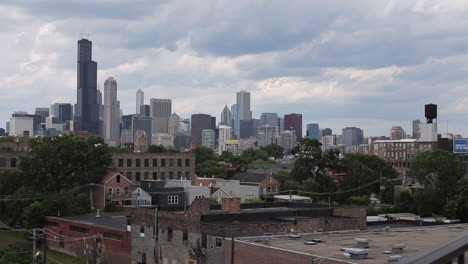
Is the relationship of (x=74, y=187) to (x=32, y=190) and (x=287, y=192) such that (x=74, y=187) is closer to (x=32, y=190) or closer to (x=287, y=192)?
(x=32, y=190)

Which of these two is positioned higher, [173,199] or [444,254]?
[444,254]

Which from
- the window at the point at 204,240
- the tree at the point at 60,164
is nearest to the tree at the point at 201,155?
the tree at the point at 60,164

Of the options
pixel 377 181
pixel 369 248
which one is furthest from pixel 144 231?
pixel 377 181

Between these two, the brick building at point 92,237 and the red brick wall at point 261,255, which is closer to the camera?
the red brick wall at point 261,255

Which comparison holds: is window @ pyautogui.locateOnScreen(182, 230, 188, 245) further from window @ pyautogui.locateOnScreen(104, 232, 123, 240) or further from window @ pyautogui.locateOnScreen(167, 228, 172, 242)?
window @ pyautogui.locateOnScreen(104, 232, 123, 240)

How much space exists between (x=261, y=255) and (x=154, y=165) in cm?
8388

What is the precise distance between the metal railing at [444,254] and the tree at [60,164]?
85908 millimetres

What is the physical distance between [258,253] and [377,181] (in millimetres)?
81079

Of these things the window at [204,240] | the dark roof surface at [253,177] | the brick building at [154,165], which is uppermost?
the brick building at [154,165]

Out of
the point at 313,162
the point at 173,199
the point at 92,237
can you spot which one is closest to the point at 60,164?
the point at 173,199

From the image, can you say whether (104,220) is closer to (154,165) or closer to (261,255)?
(261,255)

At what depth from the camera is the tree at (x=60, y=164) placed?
87.2 metres

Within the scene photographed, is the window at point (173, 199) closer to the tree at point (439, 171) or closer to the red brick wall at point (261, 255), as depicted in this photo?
the tree at point (439, 171)

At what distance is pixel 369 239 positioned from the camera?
3900cm
